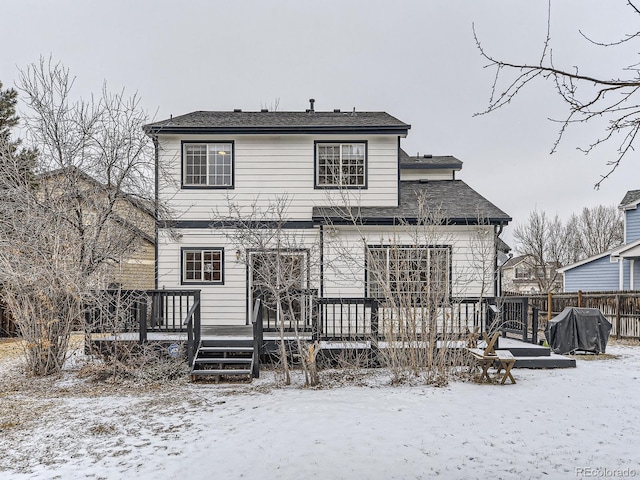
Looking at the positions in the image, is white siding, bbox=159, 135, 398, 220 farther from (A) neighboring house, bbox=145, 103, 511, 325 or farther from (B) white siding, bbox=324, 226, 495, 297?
(B) white siding, bbox=324, 226, 495, 297

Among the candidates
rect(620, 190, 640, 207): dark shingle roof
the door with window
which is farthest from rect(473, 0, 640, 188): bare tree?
rect(620, 190, 640, 207): dark shingle roof

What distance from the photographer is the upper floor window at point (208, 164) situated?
11.0 metres

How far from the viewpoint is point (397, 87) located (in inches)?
693

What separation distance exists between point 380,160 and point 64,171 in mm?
6840

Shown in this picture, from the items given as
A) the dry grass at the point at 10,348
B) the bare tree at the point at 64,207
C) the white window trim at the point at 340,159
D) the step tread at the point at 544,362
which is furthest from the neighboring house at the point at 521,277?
the bare tree at the point at 64,207

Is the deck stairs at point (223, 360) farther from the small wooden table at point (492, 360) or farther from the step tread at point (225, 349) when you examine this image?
the small wooden table at point (492, 360)

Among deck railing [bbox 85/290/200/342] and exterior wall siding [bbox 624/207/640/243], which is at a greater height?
exterior wall siding [bbox 624/207/640/243]

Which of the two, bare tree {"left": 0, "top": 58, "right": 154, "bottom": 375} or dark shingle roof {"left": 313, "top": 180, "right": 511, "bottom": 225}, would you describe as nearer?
bare tree {"left": 0, "top": 58, "right": 154, "bottom": 375}

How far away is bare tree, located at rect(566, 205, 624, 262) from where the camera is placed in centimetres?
3266

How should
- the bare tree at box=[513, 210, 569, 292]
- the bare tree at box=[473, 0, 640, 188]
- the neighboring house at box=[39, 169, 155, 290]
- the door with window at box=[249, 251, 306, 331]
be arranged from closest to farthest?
1. the bare tree at box=[473, 0, 640, 188]
2. the door with window at box=[249, 251, 306, 331]
3. the neighboring house at box=[39, 169, 155, 290]
4. the bare tree at box=[513, 210, 569, 292]

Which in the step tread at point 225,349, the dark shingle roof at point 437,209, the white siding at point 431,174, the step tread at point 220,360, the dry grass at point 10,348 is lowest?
the dry grass at point 10,348

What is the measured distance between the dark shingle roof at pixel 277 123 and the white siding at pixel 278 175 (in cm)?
26

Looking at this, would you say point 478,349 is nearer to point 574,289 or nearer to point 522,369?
point 522,369

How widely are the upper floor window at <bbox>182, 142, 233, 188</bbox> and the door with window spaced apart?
88.6 inches
